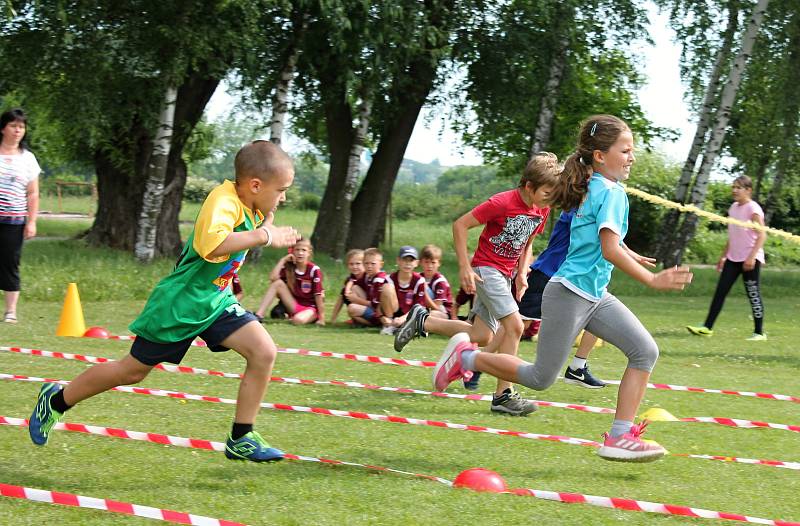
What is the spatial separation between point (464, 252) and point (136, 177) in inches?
651

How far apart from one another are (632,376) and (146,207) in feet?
49.9

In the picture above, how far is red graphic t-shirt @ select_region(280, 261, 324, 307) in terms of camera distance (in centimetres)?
1277

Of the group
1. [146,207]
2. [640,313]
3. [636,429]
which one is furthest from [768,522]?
[146,207]

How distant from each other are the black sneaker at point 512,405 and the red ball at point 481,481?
2.02 metres

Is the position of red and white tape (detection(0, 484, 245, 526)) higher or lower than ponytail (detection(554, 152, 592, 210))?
lower

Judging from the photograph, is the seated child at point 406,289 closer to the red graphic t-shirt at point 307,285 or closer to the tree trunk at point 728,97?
the red graphic t-shirt at point 307,285

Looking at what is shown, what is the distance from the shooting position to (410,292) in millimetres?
12312

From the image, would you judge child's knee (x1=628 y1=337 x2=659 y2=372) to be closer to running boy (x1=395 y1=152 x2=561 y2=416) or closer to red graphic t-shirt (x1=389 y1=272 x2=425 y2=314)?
running boy (x1=395 y1=152 x2=561 y2=416)

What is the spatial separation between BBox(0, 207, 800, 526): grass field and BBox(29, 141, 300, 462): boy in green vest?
0.24 meters

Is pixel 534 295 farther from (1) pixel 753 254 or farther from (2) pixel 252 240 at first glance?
(1) pixel 753 254

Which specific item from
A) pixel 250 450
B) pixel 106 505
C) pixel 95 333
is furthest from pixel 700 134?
pixel 106 505

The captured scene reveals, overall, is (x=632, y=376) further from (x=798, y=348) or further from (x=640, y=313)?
(x=640, y=313)

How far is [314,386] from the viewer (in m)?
8.02

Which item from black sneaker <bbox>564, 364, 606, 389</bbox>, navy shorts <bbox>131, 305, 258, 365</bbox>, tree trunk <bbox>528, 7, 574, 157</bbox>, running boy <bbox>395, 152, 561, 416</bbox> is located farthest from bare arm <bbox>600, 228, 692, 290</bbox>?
tree trunk <bbox>528, 7, 574, 157</bbox>
